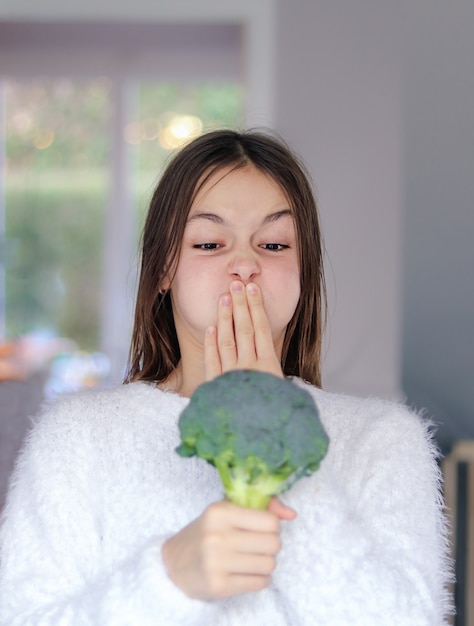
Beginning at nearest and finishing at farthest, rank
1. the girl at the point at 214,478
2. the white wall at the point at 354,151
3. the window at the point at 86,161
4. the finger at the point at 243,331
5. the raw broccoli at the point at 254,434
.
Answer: the raw broccoli at the point at 254,434 → the girl at the point at 214,478 → the finger at the point at 243,331 → the white wall at the point at 354,151 → the window at the point at 86,161

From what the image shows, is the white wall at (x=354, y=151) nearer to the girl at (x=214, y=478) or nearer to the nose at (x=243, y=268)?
the girl at (x=214, y=478)

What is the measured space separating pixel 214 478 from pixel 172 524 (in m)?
0.09

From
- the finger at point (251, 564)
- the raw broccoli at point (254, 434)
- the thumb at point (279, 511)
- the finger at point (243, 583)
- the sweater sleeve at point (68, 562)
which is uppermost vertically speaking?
the raw broccoli at point (254, 434)

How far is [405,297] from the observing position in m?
3.92

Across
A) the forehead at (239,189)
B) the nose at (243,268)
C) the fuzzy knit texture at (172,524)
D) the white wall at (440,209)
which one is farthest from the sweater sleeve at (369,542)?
the white wall at (440,209)

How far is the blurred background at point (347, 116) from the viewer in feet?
10.5

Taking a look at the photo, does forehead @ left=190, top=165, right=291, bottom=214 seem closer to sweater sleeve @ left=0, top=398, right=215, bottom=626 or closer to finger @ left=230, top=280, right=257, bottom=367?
finger @ left=230, top=280, right=257, bottom=367

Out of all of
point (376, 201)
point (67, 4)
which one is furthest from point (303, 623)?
point (67, 4)

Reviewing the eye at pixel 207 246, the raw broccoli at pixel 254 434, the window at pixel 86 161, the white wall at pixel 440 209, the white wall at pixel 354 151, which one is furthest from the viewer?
the window at pixel 86 161

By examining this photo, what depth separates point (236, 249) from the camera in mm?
1292

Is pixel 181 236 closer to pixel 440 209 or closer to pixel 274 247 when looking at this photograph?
pixel 274 247

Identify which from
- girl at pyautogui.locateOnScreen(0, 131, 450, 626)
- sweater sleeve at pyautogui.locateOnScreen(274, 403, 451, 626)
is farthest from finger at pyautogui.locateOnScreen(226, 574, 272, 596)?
sweater sleeve at pyautogui.locateOnScreen(274, 403, 451, 626)

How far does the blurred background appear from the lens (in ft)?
10.5

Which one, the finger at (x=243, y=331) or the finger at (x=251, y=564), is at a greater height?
the finger at (x=243, y=331)
